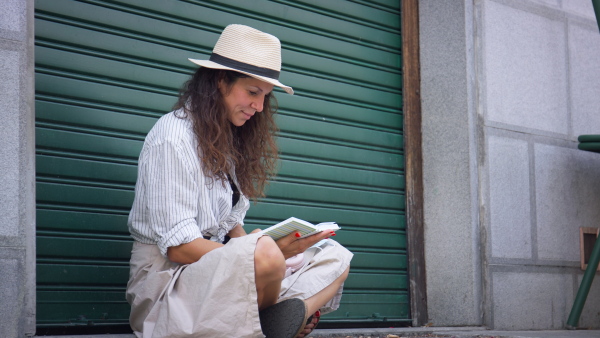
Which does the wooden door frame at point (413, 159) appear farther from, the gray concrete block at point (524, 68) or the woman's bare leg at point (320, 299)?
the woman's bare leg at point (320, 299)

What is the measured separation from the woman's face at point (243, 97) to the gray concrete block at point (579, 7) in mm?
3763

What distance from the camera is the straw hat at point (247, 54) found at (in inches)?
130

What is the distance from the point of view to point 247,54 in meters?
3.34

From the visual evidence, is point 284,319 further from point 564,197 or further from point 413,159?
point 564,197

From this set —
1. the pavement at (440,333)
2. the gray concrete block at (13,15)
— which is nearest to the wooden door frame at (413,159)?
the pavement at (440,333)

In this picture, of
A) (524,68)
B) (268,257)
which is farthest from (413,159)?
(268,257)

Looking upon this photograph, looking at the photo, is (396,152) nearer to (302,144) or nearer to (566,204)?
(302,144)

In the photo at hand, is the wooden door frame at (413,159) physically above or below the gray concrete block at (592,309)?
above

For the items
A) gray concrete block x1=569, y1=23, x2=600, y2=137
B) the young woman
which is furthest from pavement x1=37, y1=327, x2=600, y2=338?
gray concrete block x1=569, y1=23, x2=600, y2=137

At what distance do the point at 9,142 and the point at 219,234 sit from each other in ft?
→ 3.43

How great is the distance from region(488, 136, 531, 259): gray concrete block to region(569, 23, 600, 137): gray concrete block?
74 cm

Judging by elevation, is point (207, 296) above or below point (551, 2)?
below

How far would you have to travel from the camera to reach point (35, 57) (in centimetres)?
382

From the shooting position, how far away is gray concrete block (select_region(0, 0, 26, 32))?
3.30 meters
